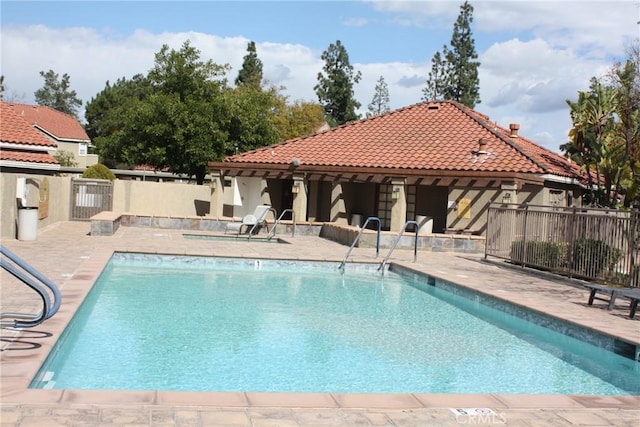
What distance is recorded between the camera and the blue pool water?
7.48m

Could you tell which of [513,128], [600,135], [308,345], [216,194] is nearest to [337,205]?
[216,194]

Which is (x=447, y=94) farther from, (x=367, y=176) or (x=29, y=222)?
(x=29, y=222)

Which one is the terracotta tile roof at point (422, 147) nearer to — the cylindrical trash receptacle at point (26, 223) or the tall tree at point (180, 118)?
the tall tree at point (180, 118)

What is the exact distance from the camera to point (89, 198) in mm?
28844

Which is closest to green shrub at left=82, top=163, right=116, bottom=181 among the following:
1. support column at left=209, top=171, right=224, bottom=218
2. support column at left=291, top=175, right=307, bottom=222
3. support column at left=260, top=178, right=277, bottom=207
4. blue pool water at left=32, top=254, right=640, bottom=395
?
support column at left=209, top=171, right=224, bottom=218

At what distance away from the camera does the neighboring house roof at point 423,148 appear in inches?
1000

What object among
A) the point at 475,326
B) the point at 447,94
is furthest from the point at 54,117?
the point at 475,326

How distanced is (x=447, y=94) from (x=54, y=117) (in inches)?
1454

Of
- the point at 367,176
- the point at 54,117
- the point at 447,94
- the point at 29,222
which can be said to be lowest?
the point at 29,222

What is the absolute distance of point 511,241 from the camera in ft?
59.6

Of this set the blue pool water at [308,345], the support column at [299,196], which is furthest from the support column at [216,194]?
the blue pool water at [308,345]

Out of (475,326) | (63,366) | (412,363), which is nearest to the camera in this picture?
(63,366)

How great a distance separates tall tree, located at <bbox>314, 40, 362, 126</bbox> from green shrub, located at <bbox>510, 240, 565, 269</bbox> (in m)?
52.7

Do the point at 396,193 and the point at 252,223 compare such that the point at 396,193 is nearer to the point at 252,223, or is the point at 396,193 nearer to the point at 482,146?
the point at 482,146
